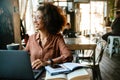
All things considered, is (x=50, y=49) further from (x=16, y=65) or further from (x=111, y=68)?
(x=111, y=68)

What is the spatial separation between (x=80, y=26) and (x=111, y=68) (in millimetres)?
3589

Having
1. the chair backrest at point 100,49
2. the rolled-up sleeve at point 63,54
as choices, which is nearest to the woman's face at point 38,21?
the rolled-up sleeve at point 63,54

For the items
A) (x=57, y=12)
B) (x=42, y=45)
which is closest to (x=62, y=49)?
(x=42, y=45)

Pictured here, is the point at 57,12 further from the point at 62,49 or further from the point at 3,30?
the point at 3,30

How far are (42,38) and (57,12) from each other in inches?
11.3

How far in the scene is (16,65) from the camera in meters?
1.27

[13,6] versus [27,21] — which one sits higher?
[13,6]

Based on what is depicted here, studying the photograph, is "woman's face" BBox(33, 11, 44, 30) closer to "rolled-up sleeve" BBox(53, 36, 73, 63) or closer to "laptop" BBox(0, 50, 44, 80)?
"rolled-up sleeve" BBox(53, 36, 73, 63)

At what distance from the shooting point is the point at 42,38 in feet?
6.70

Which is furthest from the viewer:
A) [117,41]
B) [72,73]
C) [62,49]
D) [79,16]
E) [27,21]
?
[79,16]

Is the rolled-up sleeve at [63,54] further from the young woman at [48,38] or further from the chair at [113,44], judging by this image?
the chair at [113,44]

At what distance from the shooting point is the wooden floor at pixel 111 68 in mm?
4535

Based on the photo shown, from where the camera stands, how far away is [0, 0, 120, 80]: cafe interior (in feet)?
11.6

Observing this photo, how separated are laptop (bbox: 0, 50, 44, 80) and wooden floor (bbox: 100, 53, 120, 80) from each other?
3.34 metres
